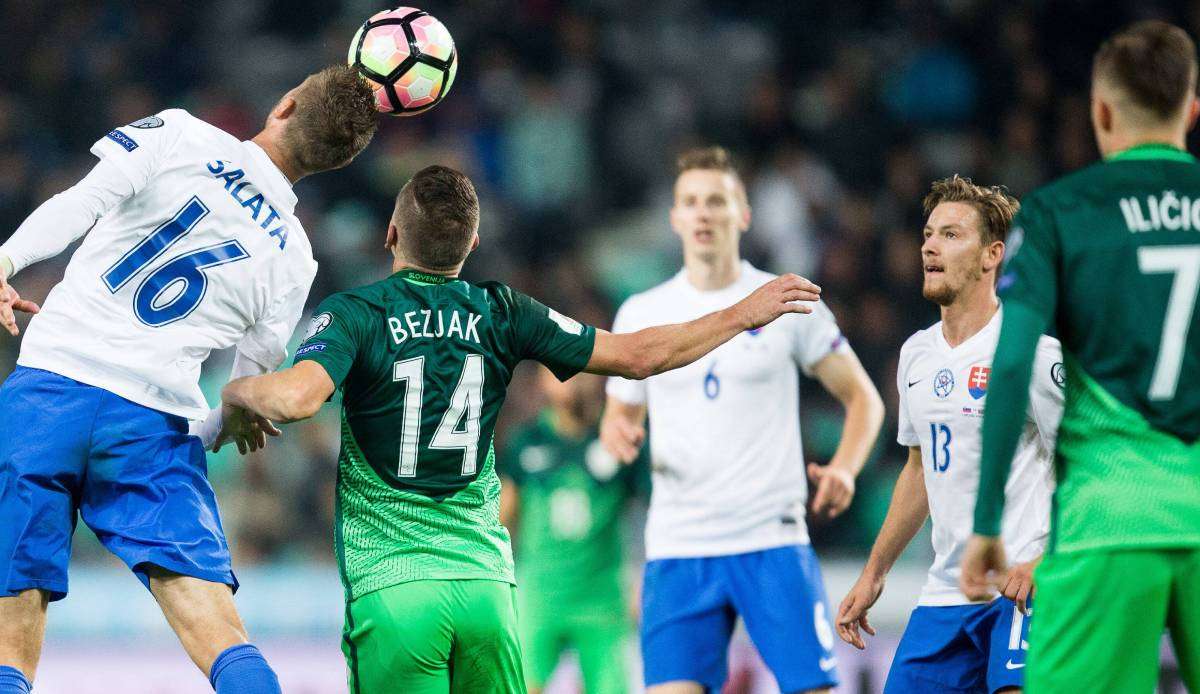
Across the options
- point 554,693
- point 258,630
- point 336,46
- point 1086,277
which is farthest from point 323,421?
point 1086,277

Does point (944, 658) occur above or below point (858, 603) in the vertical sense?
below

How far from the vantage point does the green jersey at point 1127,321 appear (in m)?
3.17

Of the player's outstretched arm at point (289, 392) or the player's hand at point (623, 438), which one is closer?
the player's outstretched arm at point (289, 392)

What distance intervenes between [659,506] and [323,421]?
4423 millimetres

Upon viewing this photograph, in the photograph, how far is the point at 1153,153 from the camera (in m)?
3.29

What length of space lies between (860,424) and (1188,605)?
3.21m

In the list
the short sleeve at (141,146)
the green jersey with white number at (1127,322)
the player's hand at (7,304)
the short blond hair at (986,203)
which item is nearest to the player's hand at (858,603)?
the short blond hair at (986,203)

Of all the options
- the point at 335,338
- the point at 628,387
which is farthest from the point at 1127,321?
the point at 628,387

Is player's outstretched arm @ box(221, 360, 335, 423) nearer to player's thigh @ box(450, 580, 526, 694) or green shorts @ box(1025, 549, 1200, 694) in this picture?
player's thigh @ box(450, 580, 526, 694)

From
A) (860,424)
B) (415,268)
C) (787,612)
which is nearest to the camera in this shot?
(415,268)

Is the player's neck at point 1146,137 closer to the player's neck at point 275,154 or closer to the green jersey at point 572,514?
the player's neck at point 275,154

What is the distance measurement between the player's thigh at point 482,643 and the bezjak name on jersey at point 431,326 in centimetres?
72

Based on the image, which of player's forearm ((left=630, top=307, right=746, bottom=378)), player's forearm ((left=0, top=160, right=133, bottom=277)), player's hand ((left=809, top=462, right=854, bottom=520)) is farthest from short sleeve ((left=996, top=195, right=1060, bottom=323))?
player's hand ((left=809, top=462, right=854, bottom=520))

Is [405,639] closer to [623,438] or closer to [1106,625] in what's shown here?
[1106,625]
